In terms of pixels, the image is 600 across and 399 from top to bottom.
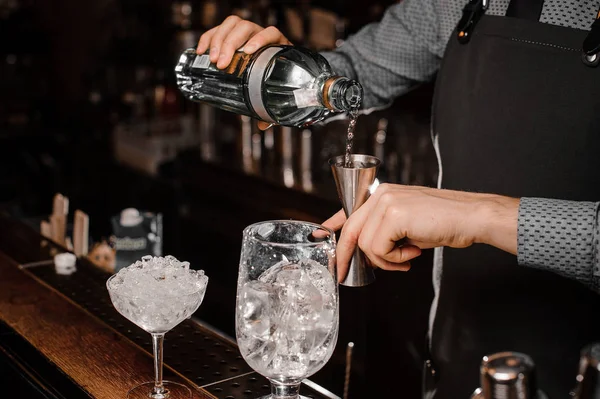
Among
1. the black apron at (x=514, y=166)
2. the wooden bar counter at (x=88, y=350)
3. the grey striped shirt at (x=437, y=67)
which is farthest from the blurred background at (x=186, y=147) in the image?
the grey striped shirt at (x=437, y=67)

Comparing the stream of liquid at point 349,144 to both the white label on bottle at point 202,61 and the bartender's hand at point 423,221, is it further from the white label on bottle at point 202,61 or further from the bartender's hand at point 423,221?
the white label on bottle at point 202,61

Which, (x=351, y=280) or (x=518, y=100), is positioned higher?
(x=518, y=100)

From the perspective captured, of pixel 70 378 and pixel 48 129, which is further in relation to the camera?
pixel 48 129

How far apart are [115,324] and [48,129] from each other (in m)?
4.25

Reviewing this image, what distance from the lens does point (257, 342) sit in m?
1.03

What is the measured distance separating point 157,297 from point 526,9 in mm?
939

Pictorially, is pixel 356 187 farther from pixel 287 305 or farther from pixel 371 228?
pixel 287 305

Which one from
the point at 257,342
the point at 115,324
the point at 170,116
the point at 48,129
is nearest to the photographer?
the point at 257,342

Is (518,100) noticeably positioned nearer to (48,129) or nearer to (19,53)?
(48,129)

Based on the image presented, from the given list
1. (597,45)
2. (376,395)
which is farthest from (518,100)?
(376,395)

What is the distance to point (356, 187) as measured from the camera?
1172 millimetres

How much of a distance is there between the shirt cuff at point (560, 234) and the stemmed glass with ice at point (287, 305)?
1.03ft

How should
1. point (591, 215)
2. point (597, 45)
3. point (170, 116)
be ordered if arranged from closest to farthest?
1. point (591, 215)
2. point (597, 45)
3. point (170, 116)

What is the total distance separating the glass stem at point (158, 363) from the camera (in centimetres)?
121
